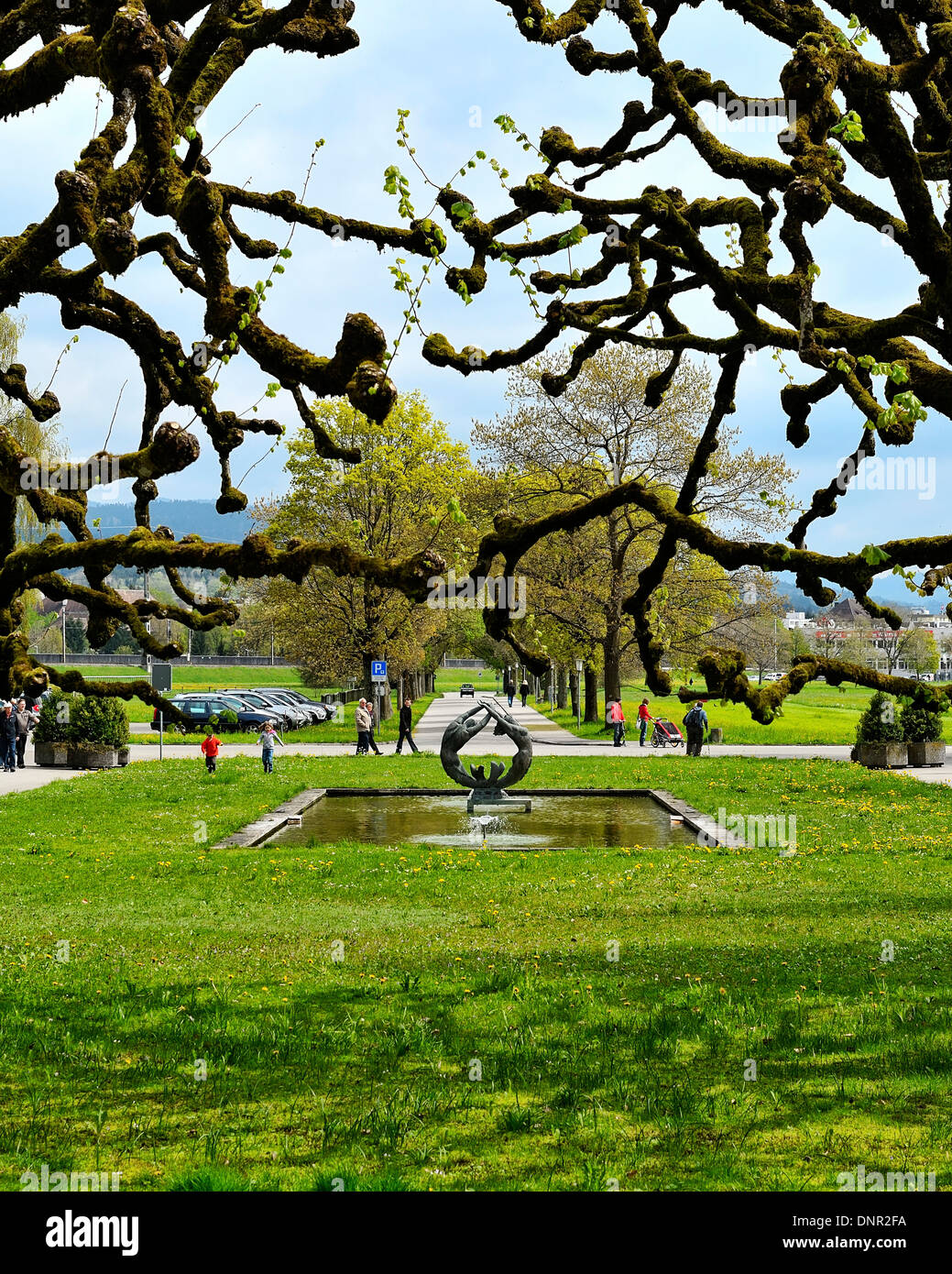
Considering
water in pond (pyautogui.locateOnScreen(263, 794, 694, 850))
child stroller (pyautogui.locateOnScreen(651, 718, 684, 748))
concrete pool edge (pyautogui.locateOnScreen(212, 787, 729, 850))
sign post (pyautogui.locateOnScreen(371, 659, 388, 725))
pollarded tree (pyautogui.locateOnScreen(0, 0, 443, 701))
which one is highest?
pollarded tree (pyautogui.locateOnScreen(0, 0, 443, 701))

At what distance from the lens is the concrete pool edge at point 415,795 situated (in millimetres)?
19359

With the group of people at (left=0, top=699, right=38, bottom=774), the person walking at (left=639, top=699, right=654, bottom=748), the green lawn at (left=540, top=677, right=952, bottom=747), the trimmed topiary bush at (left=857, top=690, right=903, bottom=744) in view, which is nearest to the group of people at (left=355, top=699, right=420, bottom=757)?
the person walking at (left=639, top=699, right=654, bottom=748)

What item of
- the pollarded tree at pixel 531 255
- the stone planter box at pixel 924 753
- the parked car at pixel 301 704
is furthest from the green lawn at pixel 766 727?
the pollarded tree at pixel 531 255

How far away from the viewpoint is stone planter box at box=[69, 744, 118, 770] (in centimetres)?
3366

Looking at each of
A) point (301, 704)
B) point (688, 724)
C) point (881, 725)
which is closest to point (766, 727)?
point (881, 725)

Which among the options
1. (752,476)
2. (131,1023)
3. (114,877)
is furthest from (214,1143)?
(752,476)

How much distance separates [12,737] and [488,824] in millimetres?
16961

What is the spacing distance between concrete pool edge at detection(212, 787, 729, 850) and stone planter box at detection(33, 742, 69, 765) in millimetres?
11326

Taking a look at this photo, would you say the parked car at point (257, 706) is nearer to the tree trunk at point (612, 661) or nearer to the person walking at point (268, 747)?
the tree trunk at point (612, 661)

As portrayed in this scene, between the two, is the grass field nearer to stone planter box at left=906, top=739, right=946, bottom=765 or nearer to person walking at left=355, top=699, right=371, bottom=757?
stone planter box at left=906, top=739, right=946, bottom=765

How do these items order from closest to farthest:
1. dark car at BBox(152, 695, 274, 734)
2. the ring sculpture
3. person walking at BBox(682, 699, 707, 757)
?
the ring sculpture < person walking at BBox(682, 699, 707, 757) < dark car at BBox(152, 695, 274, 734)

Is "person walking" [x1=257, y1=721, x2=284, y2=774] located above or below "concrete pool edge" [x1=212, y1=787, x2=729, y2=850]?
above

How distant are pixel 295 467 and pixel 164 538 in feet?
124
